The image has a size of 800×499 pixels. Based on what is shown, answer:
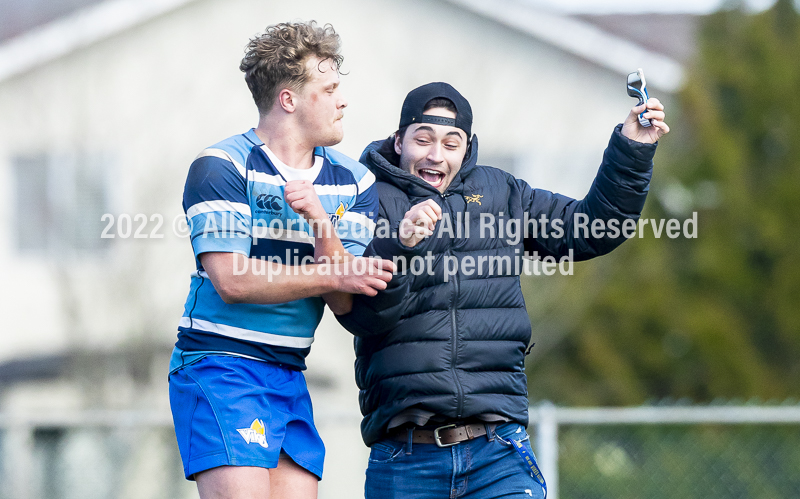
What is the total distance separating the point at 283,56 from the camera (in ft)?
8.96

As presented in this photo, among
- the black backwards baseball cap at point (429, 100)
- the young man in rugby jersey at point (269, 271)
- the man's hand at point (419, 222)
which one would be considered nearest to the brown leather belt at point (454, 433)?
the young man in rugby jersey at point (269, 271)

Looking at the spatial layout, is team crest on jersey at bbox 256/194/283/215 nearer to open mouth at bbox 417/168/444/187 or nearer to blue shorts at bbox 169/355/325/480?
blue shorts at bbox 169/355/325/480

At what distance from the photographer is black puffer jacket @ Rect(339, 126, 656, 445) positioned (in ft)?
9.40

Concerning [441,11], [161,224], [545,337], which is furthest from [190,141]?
[545,337]

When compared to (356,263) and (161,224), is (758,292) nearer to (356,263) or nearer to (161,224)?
(161,224)

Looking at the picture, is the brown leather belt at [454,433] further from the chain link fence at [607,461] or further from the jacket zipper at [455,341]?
the chain link fence at [607,461]

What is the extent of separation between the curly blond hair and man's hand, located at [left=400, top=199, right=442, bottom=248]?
557 mm

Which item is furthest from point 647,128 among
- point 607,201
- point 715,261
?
point 715,261

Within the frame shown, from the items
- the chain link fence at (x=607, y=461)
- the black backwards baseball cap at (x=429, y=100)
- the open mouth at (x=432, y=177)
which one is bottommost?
the chain link fence at (x=607, y=461)

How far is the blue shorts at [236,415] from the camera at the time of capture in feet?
8.36

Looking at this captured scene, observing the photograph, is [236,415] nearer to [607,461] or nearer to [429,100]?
[429,100]

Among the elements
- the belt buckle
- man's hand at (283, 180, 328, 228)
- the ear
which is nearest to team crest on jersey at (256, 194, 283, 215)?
man's hand at (283, 180, 328, 228)

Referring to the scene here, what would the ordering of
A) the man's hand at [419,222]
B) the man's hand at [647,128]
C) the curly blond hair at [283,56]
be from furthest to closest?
the man's hand at [647,128] < the curly blond hair at [283,56] < the man's hand at [419,222]

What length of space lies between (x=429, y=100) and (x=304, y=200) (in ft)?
2.47
